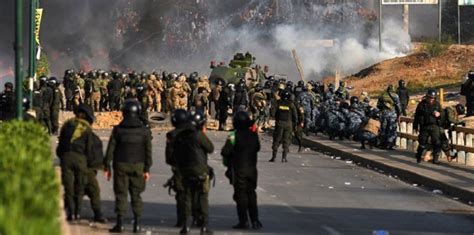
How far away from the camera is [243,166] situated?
16891 mm

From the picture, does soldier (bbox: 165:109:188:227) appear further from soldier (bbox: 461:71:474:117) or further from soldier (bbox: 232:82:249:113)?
soldier (bbox: 232:82:249:113)

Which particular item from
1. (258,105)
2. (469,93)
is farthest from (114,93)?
(469,93)

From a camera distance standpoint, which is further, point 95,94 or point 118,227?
point 95,94

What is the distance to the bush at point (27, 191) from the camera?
748cm

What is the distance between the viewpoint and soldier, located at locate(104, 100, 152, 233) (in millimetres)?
16172

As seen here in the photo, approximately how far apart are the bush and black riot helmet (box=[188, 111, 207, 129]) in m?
3.10

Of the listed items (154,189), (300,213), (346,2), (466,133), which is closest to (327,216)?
(300,213)

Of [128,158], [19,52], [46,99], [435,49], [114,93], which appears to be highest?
[435,49]

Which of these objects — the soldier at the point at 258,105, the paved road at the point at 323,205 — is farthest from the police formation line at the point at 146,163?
the soldier at the point at 258,105

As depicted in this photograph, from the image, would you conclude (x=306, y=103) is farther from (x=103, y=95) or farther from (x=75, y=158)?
(x=75, y=158)

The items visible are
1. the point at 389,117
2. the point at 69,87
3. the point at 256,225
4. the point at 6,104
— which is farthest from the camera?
the point at 69,87

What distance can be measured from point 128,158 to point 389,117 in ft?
52.7

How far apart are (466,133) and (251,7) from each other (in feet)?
210

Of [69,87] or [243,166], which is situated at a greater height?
[69,87]
